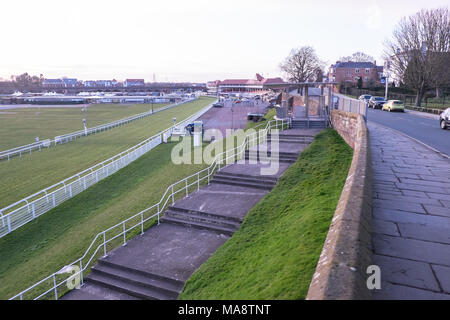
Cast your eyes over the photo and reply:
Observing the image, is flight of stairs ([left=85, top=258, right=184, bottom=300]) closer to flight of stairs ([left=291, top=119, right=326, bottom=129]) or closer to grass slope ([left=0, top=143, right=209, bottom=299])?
grass slope ([left=0, top=143, right=209, bottom=299])

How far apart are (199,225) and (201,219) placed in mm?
251

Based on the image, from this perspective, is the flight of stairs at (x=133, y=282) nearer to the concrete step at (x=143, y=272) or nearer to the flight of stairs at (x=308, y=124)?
the concrete step at (x=143, y=272)

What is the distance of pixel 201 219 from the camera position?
11234 mm

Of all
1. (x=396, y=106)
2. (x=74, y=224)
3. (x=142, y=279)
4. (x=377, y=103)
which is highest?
(x=377, y=103)

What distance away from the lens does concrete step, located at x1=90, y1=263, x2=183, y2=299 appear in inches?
319

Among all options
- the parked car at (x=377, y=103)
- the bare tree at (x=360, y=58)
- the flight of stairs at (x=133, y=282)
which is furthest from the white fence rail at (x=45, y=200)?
the bare tree at (x=360, y=58)

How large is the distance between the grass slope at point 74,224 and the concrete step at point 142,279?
2.34 metres

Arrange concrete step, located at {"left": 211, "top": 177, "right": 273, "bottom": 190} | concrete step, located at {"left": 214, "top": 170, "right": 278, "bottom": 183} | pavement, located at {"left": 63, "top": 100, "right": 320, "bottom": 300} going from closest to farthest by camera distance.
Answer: pavement, located at {"left": 63, "top": 100, "right": 320, "bottom": 300} < concrete step, located at {"left": 211, "top": 177, "right": 273, "bottom": 190} < concrete step, located at {"left": 214, "top": 170, "right": 278, "bottom": 183}

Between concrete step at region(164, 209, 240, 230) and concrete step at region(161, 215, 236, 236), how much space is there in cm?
10

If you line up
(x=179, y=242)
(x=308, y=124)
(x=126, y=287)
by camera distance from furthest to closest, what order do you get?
(x=308, y=124) → (x=179, y=242) → (x=126, y=287)

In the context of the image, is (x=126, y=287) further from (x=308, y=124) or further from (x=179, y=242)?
(x=308, y=124)

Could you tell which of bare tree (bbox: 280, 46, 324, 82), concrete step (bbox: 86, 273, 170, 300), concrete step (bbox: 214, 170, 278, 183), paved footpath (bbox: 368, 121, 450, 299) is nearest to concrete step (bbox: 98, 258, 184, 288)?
concrete step (bbox: 86, 273, 170, 300)

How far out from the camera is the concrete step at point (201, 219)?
35.1 feet

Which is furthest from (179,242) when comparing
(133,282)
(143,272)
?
(133,282)
